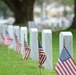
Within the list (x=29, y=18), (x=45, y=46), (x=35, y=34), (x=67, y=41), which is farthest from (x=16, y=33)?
(x=29, y=18)

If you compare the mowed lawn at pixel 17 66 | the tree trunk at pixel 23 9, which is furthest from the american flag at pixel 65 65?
the tree trunk at pixel 23 9

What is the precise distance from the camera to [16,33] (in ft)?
59.2

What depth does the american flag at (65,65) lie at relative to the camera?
10344 millimetres

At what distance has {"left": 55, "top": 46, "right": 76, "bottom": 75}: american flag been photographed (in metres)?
10.3

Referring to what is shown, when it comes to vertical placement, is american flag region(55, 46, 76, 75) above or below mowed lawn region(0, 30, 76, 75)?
above

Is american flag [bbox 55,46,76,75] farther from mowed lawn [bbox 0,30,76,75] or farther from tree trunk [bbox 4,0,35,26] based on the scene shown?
tree trunk [bbox 4,0,35,26]

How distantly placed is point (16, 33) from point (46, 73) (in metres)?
5.67

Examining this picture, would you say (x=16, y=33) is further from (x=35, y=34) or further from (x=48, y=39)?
(x=48, y=39)

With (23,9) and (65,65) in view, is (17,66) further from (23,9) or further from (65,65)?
(23,9)

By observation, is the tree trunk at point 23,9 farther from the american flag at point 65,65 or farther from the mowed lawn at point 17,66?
the american flag at point 65,65

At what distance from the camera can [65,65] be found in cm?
1038

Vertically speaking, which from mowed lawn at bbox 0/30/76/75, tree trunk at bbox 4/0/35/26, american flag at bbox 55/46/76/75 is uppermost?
american flag at bbox 55/46/76/75

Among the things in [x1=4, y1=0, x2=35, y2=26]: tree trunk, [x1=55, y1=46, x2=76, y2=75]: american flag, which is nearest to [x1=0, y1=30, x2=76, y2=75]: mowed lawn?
[x1=55, y1=46, x2=76, y2=75]: american flag

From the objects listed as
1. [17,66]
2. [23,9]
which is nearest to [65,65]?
[17,66]
